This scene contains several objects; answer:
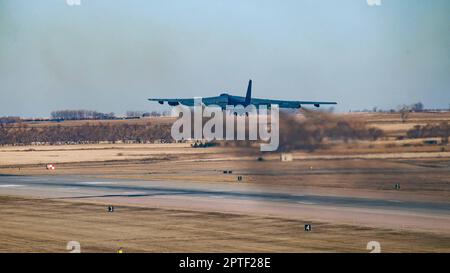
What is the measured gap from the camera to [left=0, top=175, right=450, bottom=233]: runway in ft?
167

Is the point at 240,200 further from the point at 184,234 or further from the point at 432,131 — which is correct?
the point at 432,131

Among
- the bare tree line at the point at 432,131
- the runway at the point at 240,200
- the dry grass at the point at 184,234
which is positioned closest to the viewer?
the dry grass at the point at 184,234

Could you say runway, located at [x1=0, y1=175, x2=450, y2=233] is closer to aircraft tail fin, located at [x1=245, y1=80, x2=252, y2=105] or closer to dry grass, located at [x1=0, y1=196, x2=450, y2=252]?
dry grass, located at [x1=0, y1=196, x2=450, y2=252]

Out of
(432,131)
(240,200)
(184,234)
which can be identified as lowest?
(184,234)

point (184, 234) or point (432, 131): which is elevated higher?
point (432, 131)

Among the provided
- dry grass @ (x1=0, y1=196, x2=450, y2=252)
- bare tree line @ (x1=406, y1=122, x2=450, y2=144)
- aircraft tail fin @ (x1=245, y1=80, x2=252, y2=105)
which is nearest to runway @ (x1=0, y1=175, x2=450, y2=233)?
dry grass @ (x1=0, y1=196, x2=450, y2=252)

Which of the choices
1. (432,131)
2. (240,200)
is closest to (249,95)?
(432,131)

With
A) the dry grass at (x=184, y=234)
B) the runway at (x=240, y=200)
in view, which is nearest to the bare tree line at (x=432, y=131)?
the runway at (x=240, y=200)

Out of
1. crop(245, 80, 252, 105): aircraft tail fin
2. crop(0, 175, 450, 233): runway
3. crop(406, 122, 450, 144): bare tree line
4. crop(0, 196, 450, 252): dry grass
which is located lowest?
crop(0, 196, 450, 252): dry grass

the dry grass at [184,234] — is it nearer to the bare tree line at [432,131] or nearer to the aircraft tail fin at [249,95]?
the bare tree line at [432,131]

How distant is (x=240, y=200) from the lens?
63062 millimetres

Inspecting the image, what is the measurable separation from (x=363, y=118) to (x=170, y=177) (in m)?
29.2

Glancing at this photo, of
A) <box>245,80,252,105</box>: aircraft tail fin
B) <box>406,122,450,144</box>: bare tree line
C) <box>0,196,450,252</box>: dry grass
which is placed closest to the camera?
<box>0,196,450,252</box>: dry grass

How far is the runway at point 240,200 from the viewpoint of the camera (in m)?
51.0
